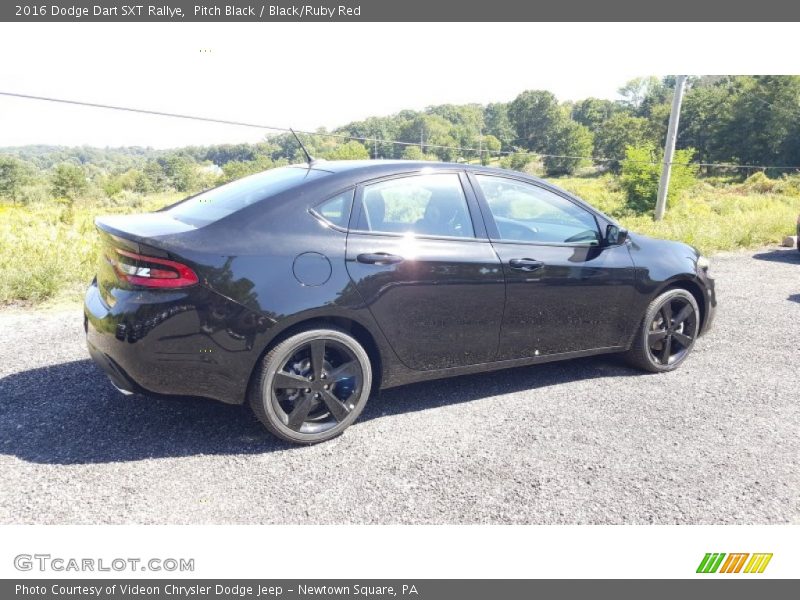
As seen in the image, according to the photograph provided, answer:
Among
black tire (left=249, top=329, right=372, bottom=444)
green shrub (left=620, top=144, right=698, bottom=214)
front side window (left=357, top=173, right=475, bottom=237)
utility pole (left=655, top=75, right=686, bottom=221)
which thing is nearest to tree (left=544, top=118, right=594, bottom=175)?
green shrub (left=620, top=144, right=698, bottom=214)

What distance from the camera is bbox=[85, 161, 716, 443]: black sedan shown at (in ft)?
9.22

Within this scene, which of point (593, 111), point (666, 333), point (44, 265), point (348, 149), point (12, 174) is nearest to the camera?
point (666, 333)

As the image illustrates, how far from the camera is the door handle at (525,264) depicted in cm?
362

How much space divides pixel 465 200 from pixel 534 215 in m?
0.70

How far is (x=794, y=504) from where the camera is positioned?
2.70m

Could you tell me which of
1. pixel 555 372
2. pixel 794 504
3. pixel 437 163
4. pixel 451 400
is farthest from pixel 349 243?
pixel 794 504

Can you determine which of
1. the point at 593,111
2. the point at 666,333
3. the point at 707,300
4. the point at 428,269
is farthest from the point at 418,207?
the point at 593,111

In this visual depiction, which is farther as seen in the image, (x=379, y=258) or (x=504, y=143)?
(x=504, y=143)

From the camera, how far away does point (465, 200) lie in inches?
142

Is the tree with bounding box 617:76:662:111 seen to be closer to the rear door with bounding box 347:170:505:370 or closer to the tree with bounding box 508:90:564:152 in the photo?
the tree with bounding box 508:90:564:152

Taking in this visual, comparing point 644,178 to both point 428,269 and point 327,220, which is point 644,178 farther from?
point 327,220

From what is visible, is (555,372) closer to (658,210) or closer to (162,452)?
(162,452)

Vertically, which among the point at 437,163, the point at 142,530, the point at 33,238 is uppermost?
the point at 437,163

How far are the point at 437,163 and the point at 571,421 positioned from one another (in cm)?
186
